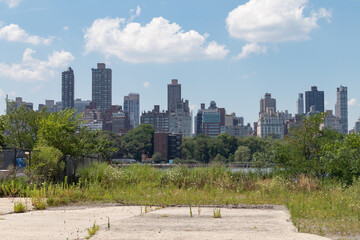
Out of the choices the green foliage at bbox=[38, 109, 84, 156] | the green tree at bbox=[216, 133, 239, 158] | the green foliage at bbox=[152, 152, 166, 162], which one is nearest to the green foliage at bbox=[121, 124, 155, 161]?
the green foliage at bbox=[152, 152, 166, 162]

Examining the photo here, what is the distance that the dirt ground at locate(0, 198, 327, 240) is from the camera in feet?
30.5

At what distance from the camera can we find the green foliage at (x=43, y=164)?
19672 millimetres

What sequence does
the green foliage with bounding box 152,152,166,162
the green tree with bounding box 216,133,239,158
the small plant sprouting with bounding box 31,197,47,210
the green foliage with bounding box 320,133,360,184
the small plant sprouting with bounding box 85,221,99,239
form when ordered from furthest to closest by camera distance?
the green tree with bounding box 216,133,239,158
the green foliage with bounding box 152,152,166,162
the green foliage with bounding box 320,133,360,184
the small plant sprouting with bounding box 31,197,47,210
the small plant sprouting with bounding box 85,221,99,239

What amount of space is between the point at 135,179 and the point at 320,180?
8.18 meters

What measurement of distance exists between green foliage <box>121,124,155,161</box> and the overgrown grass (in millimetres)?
159143

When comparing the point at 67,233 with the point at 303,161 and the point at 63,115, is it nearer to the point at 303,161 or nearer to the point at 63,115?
the point at 303,161

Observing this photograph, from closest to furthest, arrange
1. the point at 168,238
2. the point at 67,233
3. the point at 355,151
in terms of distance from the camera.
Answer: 1. the point at 168,238
2. the point at 67,233
3. the point at 355,151

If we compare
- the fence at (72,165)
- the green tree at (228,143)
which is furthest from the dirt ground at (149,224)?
the green tree at (228,143)

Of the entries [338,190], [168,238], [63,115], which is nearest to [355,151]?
[338,190]

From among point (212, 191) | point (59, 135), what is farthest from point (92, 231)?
point (59, 135)

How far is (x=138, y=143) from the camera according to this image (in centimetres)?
18350

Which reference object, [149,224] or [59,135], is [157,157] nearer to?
[59,135]

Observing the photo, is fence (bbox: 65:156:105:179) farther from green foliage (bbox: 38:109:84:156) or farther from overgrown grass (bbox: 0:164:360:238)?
overgrown grass (bbox: 0:164:360:238)

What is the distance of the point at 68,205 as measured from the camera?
15.1 meters
